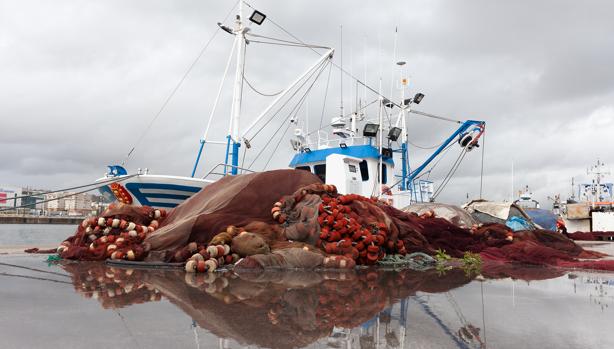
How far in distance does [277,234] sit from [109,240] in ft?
7.42

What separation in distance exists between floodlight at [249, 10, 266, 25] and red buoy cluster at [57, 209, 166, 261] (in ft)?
36.0

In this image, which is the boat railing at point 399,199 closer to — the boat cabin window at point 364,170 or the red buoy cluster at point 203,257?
the boat cabin window at point 364,170

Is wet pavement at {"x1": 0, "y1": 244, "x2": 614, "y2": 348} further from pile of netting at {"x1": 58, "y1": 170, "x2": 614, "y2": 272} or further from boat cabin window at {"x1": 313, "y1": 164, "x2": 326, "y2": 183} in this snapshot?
boat cabin window at {"x1": 313, "y1": 164, "x2": 326, "y2": 183}

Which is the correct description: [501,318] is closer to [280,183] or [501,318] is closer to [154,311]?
[154,311]

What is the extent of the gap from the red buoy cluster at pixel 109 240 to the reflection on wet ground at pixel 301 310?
774 millimetres

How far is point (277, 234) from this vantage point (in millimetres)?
5379

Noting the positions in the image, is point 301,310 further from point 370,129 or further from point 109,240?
point 370,129

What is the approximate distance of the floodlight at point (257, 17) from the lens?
14859 millimetres

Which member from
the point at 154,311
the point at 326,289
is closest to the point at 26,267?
the point at 154,311

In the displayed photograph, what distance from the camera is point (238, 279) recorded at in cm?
392

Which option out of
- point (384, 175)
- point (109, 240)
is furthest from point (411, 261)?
point (384, 175)

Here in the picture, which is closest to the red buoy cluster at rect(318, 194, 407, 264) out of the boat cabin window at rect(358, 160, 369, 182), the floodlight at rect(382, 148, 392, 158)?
the boat cabin window at rect(358, 160, 369, 182)

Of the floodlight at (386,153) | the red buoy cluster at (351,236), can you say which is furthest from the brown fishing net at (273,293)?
the floodlight at (386,153)

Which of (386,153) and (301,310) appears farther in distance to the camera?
(386,153)
